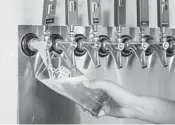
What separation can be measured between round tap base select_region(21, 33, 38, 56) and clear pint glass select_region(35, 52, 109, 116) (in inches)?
1.8

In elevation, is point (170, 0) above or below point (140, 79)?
above

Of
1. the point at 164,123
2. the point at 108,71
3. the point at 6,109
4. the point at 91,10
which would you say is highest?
the point at 91,10

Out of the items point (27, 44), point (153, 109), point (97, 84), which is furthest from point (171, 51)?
point (27, 44)

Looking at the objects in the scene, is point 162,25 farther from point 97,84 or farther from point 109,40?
point 97,84

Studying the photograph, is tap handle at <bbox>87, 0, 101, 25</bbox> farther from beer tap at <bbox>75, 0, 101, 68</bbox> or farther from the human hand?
the human hand

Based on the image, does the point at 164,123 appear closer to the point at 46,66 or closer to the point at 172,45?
the point at 172,45

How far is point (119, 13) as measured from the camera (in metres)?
1.23

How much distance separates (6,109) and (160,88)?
1.99 feet

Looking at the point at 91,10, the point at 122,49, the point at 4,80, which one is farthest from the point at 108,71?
the point at 4,80

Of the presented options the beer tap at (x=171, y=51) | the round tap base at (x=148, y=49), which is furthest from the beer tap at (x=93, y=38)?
the beer tap at (x=171, y=51)

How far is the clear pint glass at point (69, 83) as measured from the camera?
115 cm

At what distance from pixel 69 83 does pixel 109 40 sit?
22 centimetres

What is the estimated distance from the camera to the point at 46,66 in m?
1.15

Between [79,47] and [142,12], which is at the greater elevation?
[142,12]
